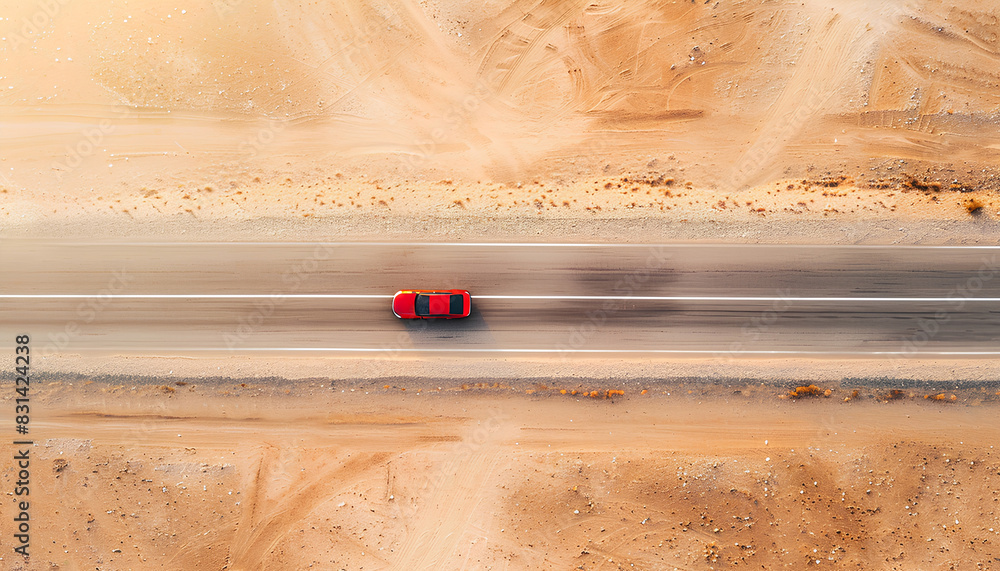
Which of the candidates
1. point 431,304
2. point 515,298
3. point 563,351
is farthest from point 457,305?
point 563,351

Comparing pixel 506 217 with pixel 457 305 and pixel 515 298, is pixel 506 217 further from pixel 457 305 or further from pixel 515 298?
pixel 457 305

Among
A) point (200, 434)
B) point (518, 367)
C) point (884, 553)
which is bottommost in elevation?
point (884, 553)

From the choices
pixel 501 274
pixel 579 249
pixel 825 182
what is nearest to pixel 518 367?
pixel 501 274

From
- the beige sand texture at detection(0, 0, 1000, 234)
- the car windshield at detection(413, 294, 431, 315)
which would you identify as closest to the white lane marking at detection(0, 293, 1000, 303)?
the car windshield at detection(413, 294, 431, 315)

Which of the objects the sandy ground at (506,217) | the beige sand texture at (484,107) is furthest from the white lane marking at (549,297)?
the beige sand texture at (484,107)

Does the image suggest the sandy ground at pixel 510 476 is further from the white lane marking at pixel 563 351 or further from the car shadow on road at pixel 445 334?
the car shadow on road at pixel 445 334

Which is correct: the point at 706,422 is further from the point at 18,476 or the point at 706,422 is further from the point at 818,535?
the point at 18,476

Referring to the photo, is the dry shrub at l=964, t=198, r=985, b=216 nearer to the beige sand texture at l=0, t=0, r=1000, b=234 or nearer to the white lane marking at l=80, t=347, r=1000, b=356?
the beige sand texture at l=0, t=0, r=1000, b=234
